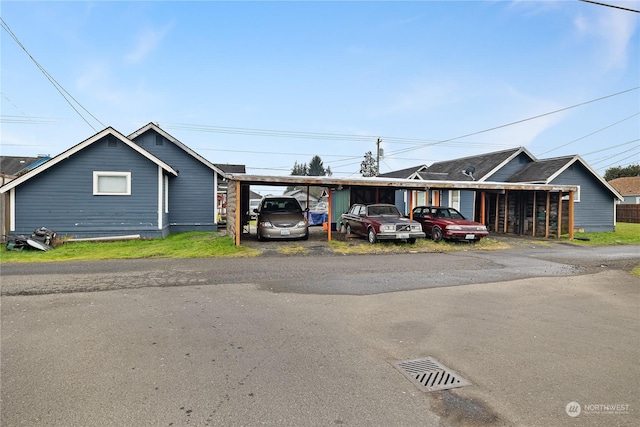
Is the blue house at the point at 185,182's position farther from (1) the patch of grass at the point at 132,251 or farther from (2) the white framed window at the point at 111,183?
(1) the patch of grass at the point at 132,251

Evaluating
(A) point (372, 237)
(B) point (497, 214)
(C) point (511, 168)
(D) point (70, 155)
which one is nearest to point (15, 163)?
(D) point (70, 155)

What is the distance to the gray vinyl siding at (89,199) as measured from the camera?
15.0 meters

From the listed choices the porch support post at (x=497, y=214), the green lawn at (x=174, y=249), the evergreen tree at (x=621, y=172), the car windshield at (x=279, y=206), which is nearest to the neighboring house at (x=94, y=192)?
the green lawn at (x=174, y=249)

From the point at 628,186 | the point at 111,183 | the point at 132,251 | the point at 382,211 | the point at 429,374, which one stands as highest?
the point at 628,186

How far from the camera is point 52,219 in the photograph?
596 inches

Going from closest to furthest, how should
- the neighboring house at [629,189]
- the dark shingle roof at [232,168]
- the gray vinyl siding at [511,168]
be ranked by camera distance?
the gray vinyl siding at [511,168], the dark shingle roof at [232,168], the neighboring house at [629,189]

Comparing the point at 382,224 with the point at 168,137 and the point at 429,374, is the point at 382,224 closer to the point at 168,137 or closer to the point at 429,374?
the point at 429,374

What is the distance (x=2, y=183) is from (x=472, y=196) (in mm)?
23421

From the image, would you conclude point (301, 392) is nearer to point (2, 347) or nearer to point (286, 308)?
point (286, 308)

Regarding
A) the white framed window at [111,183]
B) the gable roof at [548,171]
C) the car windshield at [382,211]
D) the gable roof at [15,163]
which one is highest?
the gable roof at [15,163]

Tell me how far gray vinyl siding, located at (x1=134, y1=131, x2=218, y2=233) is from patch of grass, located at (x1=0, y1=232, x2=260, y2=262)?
397 centimetres

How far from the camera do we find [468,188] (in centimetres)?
1700

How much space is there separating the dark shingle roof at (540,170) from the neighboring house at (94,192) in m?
19.8

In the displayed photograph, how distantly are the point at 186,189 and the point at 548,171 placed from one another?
64.7 ft
